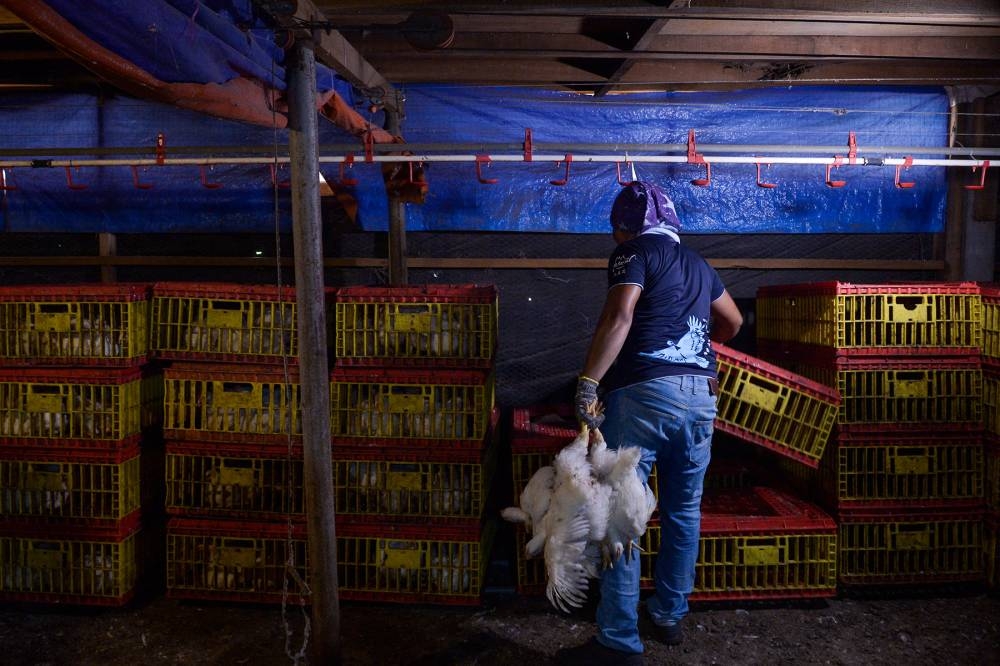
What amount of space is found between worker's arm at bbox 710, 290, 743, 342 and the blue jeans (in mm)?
692

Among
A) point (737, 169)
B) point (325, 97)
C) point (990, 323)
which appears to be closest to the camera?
point (325, 97)

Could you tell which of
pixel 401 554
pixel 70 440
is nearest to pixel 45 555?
pixel 70 440

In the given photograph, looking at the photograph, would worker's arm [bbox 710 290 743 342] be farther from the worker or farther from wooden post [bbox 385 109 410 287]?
wooden post [bbox 385 109 410 287]

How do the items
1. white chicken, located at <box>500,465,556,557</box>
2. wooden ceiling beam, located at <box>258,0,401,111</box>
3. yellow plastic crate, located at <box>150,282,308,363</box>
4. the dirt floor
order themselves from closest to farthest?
1. white chicken, located at <box>500,465,556,557</box>
2. wooden ceiling beam, located at <box>258,0,401,111</box>
3. the dirt floor
4. yellow plastic crate, located at <box>150,282,308,363</box>

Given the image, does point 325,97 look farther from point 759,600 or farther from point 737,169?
point 759,600

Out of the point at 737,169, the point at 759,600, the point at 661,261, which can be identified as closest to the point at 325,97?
the point at 661,261

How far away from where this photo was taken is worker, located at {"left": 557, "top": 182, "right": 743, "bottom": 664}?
3750 millimetres

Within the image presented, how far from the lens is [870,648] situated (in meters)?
4.06

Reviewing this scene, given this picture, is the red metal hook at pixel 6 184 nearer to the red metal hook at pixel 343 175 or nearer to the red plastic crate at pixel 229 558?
the red metal hook at pixel 343 175

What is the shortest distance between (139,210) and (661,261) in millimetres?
4632

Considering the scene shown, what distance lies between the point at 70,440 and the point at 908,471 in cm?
570

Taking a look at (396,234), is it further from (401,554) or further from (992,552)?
(992,552)

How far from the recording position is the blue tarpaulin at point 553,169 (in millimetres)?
5816

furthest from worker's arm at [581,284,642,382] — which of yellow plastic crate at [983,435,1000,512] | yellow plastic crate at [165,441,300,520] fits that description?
yellow plastic crate at [983,435,1000,512]
